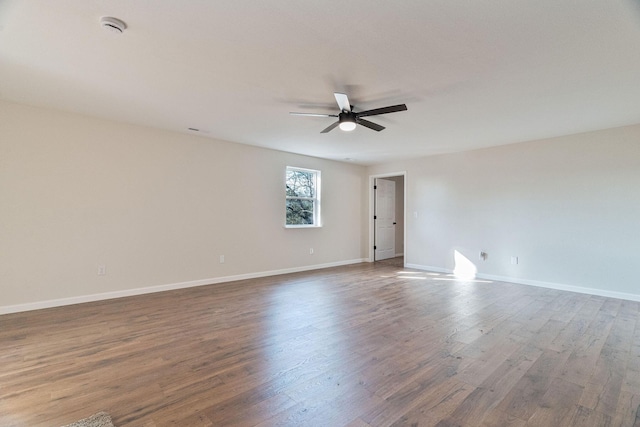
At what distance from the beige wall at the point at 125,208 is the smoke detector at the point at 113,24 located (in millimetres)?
2501

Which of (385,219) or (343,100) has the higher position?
(343,100)

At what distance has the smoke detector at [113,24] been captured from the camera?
1925 millimetres

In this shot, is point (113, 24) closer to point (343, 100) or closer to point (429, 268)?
point (343, 100)

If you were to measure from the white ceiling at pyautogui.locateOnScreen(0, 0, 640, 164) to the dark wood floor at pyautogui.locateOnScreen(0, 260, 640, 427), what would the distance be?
98.3 inches

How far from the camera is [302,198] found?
20.5 ft

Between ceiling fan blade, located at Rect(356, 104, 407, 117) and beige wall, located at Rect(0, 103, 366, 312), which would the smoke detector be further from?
beige wall, located at Rect(0, 103, 366, 312)

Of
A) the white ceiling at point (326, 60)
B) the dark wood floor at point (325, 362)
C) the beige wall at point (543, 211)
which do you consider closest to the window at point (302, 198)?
the white ceiling at point (326, 60)

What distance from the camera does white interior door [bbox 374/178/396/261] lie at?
761 cm

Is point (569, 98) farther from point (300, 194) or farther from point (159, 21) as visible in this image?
point (300, 194)

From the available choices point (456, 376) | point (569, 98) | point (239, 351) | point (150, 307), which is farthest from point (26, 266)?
point (569, 98)

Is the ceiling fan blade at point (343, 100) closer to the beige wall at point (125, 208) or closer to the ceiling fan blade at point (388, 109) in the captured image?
the ceiling fan blade at point (388, 109)

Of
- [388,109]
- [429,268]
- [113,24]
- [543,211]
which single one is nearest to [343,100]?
[388,109]

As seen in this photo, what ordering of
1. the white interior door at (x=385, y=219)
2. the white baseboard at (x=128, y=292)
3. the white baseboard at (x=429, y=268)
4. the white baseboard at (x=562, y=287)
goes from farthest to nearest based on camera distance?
the white interior door at (x=385, y=219) < the white baseboard at (x=429, y=268) < the white baseboard at (x=562, y=287) < the white baseboard at (x=128, y=292)

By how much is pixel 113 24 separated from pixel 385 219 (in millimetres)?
6893
